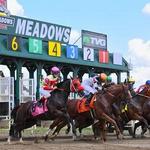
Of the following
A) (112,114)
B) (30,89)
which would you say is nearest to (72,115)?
(112,114)

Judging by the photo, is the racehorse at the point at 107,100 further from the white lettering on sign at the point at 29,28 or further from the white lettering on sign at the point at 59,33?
the white lettering on sign at the point at 59,33

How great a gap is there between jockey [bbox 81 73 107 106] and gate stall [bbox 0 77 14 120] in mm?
11169

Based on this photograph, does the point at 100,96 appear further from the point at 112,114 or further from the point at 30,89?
the point at 30,89

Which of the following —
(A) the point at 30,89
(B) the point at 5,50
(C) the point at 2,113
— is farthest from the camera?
(B) the point at 5,50

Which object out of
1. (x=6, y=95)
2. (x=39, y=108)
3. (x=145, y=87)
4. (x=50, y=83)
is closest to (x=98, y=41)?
(x=6, y=95)

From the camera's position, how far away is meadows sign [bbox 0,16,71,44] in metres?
40.6

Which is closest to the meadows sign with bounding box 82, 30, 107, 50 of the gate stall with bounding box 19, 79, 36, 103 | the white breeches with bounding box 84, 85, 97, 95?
the gate stall with bounding box 19, 79, 36, 103

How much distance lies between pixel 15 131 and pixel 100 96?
3.60 meters

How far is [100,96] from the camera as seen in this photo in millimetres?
19547

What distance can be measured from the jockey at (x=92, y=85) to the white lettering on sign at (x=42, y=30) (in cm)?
2074

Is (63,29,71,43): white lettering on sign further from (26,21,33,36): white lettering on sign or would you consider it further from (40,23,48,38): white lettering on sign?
(26,21,33,36): white lettering on sign

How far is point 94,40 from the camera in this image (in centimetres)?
5144

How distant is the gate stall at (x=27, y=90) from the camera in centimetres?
3130

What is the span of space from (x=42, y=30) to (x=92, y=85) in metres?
23.3
